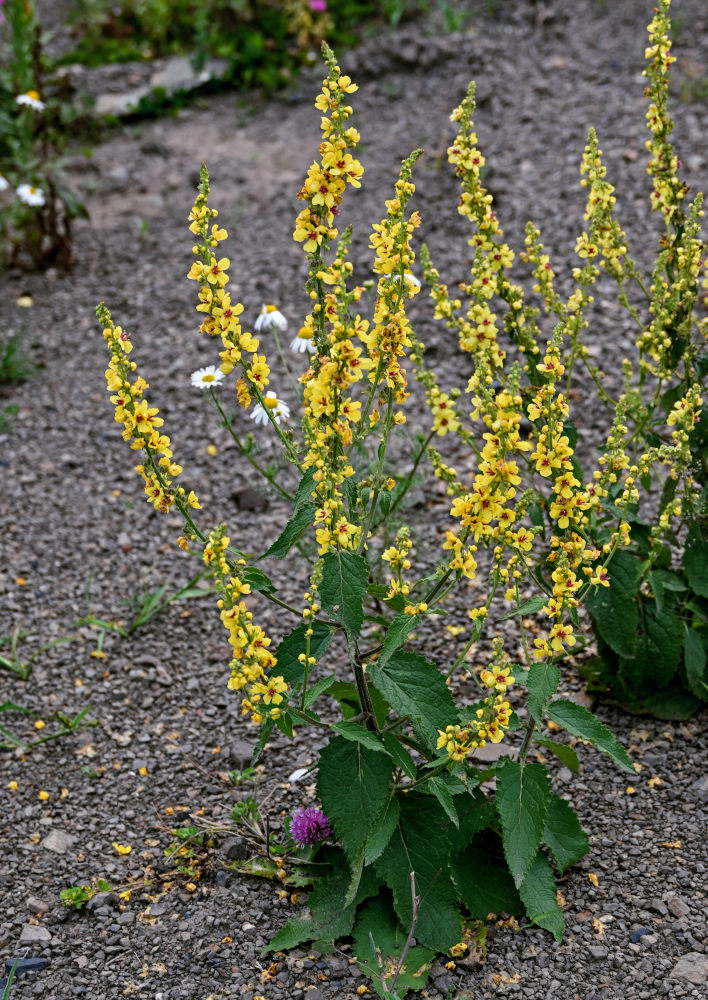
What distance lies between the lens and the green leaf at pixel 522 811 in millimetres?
2250

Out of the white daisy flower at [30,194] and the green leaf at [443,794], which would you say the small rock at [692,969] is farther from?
the white daisy flower at [30,194]

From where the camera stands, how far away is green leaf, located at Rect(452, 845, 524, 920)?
2445 millimetres

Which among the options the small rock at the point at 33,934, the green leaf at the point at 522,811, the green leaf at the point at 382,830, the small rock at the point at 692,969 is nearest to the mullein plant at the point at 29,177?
the small rock at the point at 33,934

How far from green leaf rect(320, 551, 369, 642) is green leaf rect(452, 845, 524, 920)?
0.72m

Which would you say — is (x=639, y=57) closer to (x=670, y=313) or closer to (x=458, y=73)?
(x=458, y=73)

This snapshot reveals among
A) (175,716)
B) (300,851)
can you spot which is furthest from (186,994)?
(175,716)

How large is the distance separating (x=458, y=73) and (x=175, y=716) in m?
4.57

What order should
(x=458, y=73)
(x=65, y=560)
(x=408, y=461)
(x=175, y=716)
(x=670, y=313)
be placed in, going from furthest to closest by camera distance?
(x=458, y=73)
(x=408, y=461)
(x=65, y=560)
(x=175, y=716)
(x=670, y=313)

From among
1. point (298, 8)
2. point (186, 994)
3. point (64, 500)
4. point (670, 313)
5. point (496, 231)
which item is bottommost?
point (186, 994)

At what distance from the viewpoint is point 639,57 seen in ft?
19.2

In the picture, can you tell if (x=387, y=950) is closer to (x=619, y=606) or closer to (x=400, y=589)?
(x=400, y=589)

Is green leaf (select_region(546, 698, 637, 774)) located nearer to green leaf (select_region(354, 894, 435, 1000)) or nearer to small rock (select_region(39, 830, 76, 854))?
green leaf (select_region(354, 894, 435, 1000))

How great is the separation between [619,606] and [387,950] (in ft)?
3.40

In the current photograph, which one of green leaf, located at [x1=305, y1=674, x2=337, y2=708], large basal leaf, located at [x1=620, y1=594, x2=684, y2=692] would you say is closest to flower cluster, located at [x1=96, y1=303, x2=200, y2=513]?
green leaf, located at [x1=305, y1=674, x2=337, y2=708]
